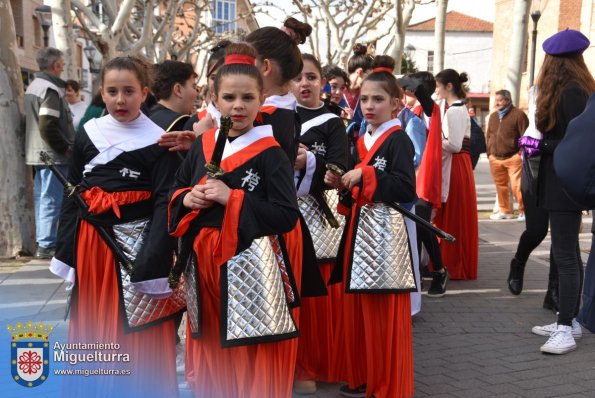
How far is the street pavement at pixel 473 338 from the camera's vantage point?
4523 millimetres

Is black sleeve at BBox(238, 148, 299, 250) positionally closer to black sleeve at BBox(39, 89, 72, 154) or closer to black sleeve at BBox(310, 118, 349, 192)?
black sleeve at BBox(310, 118, 349, 192)

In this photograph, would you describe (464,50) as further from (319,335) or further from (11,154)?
(319,335)

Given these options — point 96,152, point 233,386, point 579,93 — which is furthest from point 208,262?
point 579,93

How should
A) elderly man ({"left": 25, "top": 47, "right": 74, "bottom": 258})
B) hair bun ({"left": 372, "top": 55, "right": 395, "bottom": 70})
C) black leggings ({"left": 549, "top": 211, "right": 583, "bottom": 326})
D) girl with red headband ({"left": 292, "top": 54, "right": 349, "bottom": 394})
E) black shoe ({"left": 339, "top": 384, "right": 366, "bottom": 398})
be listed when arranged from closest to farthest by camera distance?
black shoe ({"left": 339, "top": 384, "right": 366, "bottom": 398})
girl with red headband ({"left": 292, "top": 54, "right": 349, "bottom": 394})
hair bun ({"left": 372, "top": 55, "right": 395, "bottom": 70})
black leggings ({"left": 549, "top": 211, "right": 583, "bottom": 326})
elderly man ({"left": 25, "top": 47, "right": 74, "bottom": 258})

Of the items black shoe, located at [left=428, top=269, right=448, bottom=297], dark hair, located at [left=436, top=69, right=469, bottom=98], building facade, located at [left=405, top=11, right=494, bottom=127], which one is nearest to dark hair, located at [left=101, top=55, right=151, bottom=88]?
black shoe, located at [left=428, top=269, right=448, bottom=297]

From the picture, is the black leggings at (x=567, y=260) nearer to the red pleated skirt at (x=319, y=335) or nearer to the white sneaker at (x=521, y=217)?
the red pleated skirt at (x=319, y=335)

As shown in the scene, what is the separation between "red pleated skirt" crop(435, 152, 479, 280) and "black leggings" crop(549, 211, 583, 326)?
2567 millimetres

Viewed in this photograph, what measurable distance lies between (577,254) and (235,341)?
3.27 m

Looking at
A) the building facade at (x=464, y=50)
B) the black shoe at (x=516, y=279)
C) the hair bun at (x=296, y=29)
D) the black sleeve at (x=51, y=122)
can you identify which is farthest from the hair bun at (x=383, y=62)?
the building facade at (x=464, y=50)

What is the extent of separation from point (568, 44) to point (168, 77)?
9.37 feet

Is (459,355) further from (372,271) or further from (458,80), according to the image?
(458,80)

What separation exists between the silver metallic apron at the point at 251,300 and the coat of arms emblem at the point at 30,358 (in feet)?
4.20

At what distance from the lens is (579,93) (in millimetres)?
5133

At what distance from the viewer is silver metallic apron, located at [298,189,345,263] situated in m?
4.52
